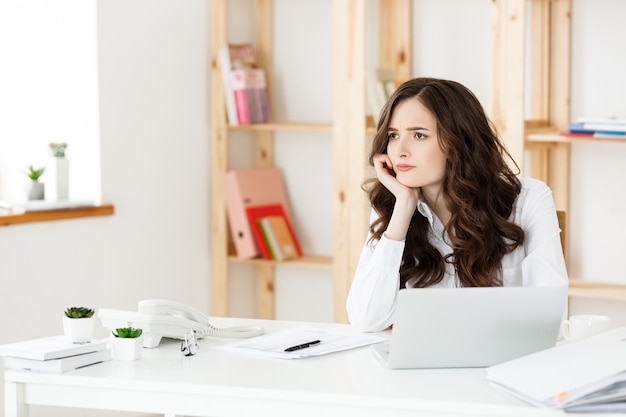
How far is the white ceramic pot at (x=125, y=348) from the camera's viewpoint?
2.06 meters

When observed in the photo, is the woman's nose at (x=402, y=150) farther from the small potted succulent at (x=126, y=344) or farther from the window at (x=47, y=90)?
the window at (x=47, y=90)

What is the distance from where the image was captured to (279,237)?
4.36m

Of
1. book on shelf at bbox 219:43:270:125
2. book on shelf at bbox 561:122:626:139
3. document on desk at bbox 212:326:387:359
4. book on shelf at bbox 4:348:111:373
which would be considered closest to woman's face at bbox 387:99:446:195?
document on desk at bbox 212:326:387:359

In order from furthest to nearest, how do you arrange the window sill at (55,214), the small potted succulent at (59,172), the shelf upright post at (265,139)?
the shelf upright post at (265,139) < the small potted succulent at (59,172) < the window sill at (55,214)

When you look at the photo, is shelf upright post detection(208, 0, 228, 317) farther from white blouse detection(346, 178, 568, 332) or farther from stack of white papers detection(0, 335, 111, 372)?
stack of white papers detection(0, 335, 111, 372)

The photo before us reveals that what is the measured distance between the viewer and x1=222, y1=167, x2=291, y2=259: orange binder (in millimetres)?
4289

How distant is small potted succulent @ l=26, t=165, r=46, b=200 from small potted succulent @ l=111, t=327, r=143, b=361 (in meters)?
1.71

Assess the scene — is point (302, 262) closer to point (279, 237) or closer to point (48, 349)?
point (279, 237)

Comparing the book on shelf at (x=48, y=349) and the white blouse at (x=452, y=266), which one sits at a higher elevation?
the white blouse at (x=452, y=266)

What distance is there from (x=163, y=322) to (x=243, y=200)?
84.3 inches

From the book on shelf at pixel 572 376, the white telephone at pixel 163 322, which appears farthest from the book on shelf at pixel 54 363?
the book on shelf at pixel 572 376

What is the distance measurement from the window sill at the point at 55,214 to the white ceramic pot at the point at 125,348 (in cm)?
150

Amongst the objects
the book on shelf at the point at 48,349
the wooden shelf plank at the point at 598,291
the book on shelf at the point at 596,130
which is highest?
the book on shelf at the point at 596,130

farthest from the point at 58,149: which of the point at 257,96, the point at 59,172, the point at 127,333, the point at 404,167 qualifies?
the point at 127,333
